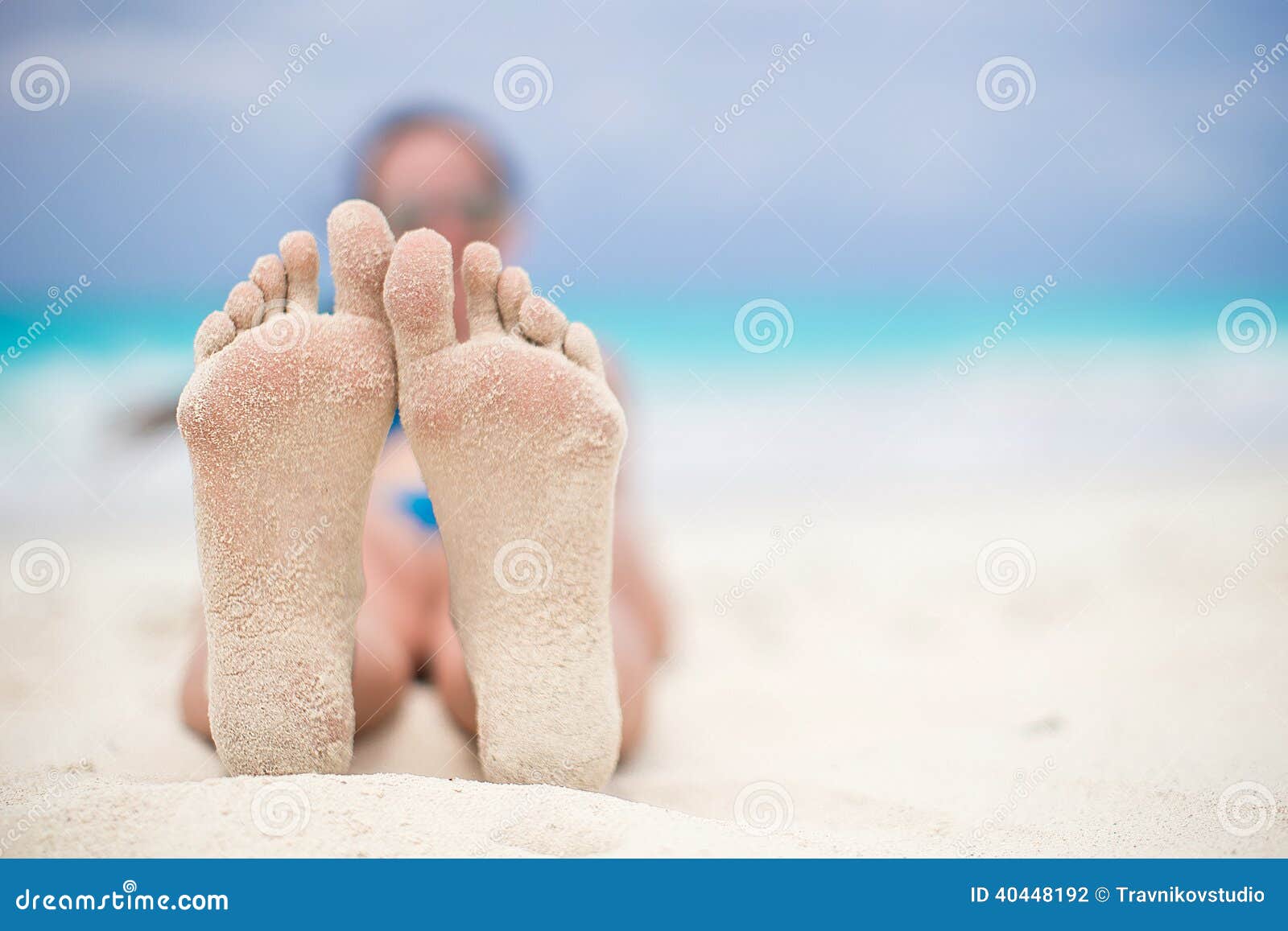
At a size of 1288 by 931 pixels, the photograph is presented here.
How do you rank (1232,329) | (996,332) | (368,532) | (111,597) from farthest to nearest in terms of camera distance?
(996,332)
(1232,329)
(111,597)
(368,532)

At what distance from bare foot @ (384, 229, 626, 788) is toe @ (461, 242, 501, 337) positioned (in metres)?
0.03

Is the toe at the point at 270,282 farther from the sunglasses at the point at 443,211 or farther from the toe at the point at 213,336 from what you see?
the sunglasses at the point at 443,211

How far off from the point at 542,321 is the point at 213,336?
0.25 metres

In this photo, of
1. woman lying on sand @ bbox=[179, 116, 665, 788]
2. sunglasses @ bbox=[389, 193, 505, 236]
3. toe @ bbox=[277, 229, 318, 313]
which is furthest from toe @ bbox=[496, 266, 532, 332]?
sunglasses @ bbox=[389, 193, 505, 236]

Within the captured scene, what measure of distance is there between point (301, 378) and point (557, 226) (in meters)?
0.82

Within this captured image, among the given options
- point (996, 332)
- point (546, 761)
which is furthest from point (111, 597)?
point (996, 332)

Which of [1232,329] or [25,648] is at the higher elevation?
[1232,329]

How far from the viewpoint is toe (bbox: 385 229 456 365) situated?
0.75 m

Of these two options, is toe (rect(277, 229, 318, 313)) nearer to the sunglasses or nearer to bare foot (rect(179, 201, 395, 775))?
bare foot (rect(179, 201, 395, 775))

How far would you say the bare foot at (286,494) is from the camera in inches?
28.7

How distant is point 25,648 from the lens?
1.18 meters

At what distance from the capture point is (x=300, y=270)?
32.0 inches

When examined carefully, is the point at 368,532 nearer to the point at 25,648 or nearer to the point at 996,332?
the point at 25,648
